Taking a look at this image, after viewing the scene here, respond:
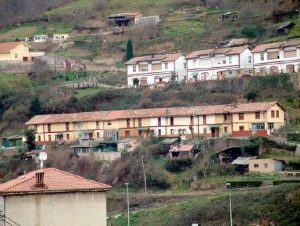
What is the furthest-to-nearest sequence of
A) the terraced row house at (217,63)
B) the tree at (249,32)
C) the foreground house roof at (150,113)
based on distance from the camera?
the tree at (249,32) → the terraced row house at (217,63) → the foreground house roof at (150,113)

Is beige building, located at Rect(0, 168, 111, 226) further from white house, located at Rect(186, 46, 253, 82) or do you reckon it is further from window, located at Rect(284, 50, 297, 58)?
white house, located at Rect(186, 46, 253, 82)

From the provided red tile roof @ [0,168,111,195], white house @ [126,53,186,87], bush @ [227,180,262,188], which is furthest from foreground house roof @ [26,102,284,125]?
red tile roof @ [0,168,111,195]

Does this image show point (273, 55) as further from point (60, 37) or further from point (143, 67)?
point (60, 37)

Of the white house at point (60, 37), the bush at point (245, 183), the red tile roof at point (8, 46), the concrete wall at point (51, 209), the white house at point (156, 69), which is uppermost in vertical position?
the white house at point (60, 37)

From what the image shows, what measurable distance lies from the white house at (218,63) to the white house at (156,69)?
34.3 inches

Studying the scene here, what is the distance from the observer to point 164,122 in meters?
73.1

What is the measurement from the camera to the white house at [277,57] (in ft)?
253

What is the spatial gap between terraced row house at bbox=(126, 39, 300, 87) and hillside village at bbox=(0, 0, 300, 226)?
8 cm

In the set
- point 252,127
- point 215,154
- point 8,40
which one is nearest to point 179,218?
point 215,154

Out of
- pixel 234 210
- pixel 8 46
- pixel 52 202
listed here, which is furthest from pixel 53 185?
pixel 8 46

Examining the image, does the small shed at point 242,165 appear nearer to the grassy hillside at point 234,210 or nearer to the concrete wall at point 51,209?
the grassy hillside at point 234,210

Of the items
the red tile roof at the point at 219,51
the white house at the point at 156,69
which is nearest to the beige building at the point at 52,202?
the red tile roof at the point at 219,51

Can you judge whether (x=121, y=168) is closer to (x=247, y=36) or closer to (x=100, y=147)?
(x=100, y=147)

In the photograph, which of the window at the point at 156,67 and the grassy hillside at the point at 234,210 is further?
the window at the point at 156,67
